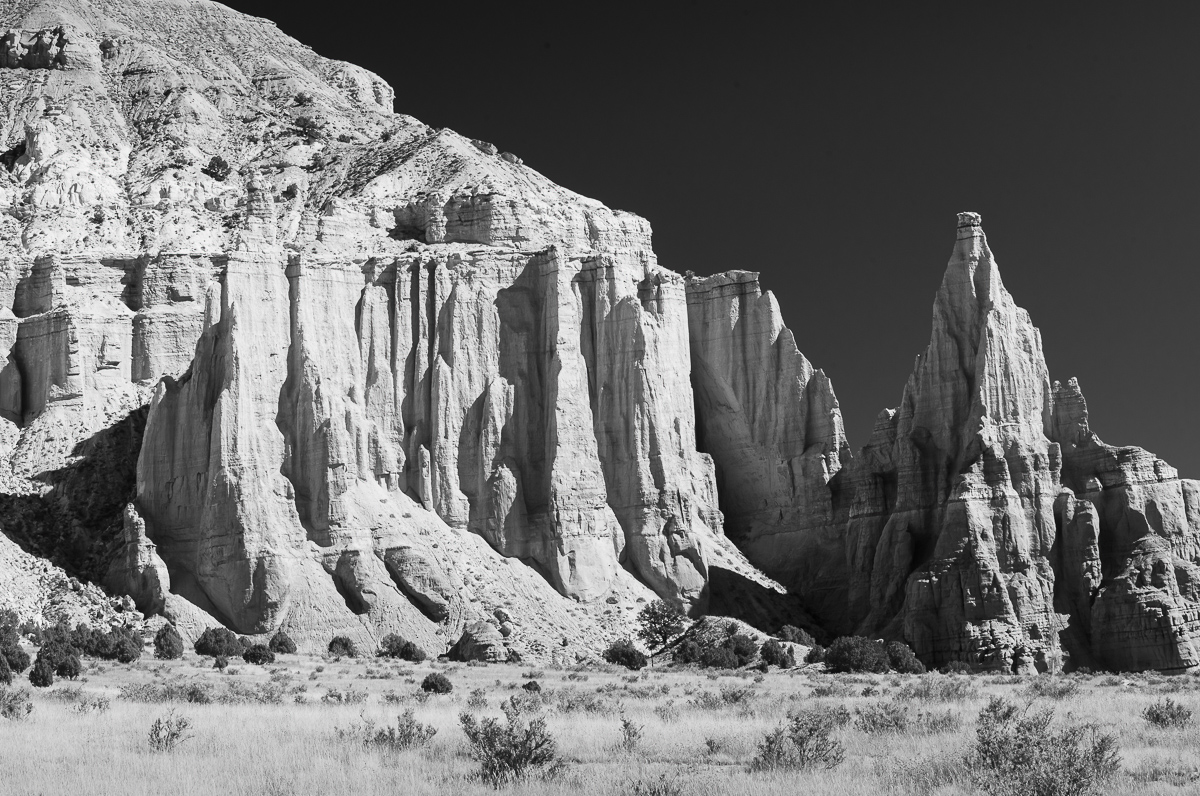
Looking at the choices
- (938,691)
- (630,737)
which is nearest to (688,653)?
(938,691)

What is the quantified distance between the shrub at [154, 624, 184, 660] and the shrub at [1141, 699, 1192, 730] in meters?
36.7

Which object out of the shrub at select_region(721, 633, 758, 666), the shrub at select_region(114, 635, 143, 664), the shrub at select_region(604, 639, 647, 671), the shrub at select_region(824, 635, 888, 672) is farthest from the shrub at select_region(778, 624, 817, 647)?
the shrub at select_region(114, 635, 143, 664)

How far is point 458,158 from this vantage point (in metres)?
115

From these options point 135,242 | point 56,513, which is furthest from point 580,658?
point 135,242

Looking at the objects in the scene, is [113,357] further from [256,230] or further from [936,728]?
[936,728]

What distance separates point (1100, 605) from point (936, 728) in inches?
1419

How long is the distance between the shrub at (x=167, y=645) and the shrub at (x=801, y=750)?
122 feet

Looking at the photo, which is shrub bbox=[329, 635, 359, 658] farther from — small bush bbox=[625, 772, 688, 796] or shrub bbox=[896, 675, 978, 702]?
small bush bbox=[625, 772, 688, 796]

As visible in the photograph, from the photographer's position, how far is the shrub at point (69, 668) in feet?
189

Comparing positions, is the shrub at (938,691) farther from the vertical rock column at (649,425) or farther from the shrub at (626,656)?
the vertical rock column at (649,425)

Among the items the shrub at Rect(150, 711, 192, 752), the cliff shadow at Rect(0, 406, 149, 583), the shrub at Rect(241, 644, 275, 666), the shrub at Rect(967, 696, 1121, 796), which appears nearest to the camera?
A: the shrub at Rect(967, 696, 1121, 796)

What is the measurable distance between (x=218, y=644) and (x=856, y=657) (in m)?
23.3

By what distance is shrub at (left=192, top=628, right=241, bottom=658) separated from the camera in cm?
6981

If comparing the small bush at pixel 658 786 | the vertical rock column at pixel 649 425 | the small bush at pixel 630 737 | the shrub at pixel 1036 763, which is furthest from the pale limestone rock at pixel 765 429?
the small bush at pixel 658 786
